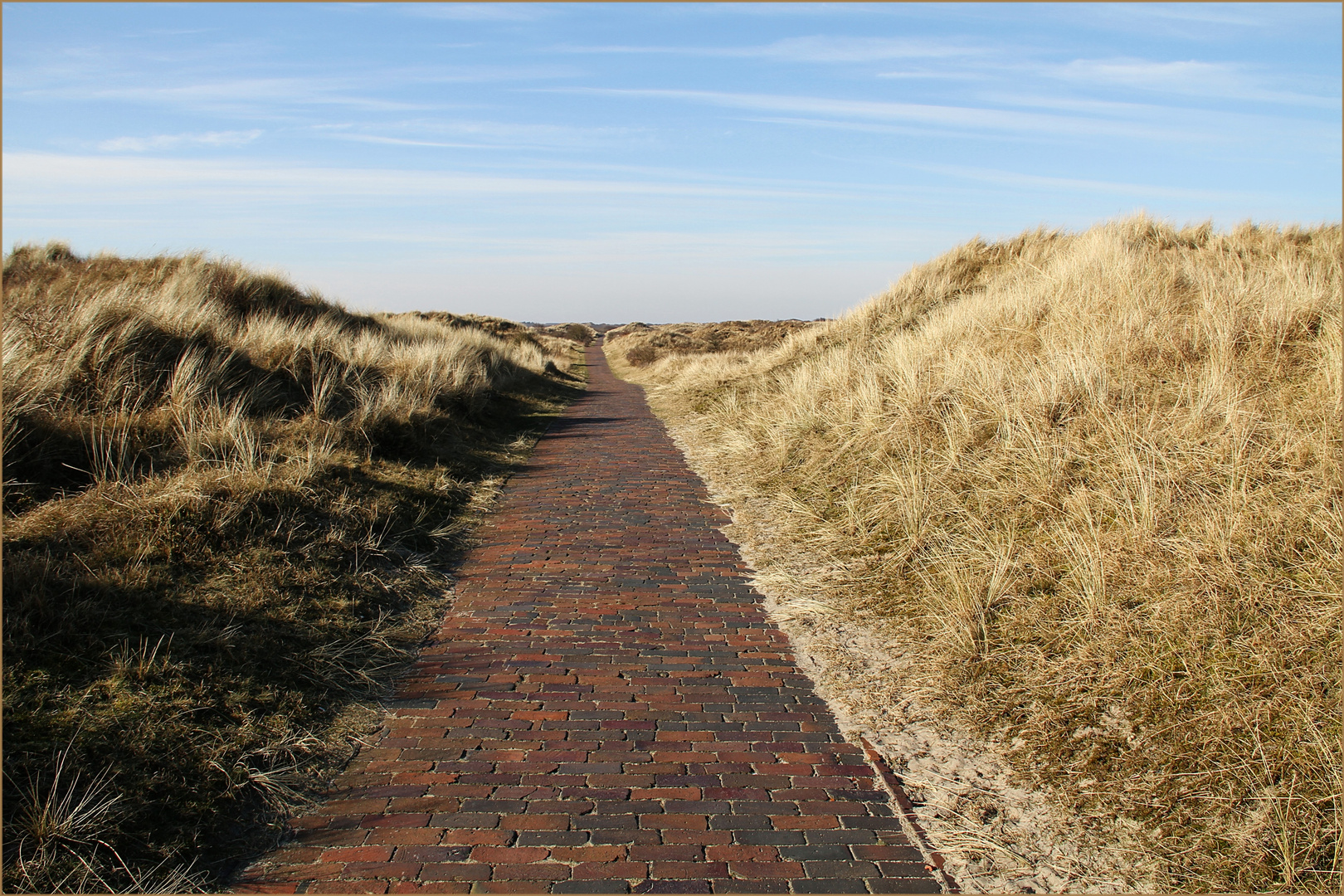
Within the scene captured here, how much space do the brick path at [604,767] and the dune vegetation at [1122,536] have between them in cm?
95

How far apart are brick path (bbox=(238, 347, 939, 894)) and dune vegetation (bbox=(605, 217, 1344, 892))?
95 cm

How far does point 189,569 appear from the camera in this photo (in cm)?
503

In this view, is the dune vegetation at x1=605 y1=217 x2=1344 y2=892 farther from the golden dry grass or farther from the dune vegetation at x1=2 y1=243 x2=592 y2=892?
the golden dry grass

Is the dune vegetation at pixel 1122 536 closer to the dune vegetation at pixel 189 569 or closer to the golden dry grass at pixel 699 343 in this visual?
the dune vegetation at pixel 189 569

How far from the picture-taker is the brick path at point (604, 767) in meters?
3.02

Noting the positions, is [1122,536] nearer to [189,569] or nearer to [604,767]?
[604,767]

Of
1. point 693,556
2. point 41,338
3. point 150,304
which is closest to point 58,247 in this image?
point 150,304

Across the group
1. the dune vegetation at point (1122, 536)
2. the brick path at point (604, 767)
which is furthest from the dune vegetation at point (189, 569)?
the dune vegetation at point (1122, 536)

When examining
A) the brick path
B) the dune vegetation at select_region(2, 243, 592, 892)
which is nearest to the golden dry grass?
the dune vegetation at select_region(2, 243, 592, 892)

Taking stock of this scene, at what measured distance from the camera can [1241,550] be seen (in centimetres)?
422

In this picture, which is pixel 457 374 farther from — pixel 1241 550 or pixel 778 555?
pixel 1241 550

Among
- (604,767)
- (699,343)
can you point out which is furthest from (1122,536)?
(699,343)

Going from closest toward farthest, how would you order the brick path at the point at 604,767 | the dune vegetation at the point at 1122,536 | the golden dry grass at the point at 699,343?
the brick path at the point at 604,767 < the dune vegetation at the point at 1122,536 < the golden dry grass at the point at 699,343

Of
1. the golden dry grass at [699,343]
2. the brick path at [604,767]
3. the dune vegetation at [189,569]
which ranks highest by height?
the golden dry grass at [699,343]
